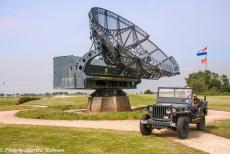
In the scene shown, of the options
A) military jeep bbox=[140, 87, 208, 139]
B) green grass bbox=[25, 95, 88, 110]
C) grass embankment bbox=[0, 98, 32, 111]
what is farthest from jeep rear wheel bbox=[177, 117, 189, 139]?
grass embankment bbox=[0, 98, 32, 111]

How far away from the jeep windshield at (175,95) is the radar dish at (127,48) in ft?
36.8

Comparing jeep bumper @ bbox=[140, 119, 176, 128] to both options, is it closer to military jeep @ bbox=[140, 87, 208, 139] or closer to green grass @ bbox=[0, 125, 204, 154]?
military jeep @ bbox=[140, 87, 208, 139]

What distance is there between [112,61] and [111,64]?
2.64ft

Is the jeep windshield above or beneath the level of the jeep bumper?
above

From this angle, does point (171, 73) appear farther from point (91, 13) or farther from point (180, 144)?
point (180, 144)

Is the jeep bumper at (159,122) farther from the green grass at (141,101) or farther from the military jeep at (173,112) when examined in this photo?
the green grass at (141,101)

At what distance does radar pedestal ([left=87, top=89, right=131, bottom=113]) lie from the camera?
35.2 metres

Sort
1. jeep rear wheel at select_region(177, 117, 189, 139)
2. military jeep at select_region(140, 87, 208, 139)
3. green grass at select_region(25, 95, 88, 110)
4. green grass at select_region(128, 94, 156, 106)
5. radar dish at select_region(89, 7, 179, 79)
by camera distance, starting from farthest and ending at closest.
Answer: green grass at select_region(128, 94, 156, 106) → green grass at select_region(25, 95, 88, 110) → radar dish at select_region(89, 7, 179, 79) → military jeep at select_region(140, 87, 208, 139) → jeep rear wheel at select_region(177, 117, 189, 139)

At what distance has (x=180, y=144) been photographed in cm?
1609

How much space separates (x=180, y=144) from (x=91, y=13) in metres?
18.9

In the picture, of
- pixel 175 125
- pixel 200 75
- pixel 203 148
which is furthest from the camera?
pixel 200 75

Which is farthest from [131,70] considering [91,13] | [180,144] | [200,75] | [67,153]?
[200,75]

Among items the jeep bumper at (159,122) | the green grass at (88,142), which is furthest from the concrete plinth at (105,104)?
the jeep bumper at (159,122)

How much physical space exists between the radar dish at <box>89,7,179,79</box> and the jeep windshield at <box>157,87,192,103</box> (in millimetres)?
11231
